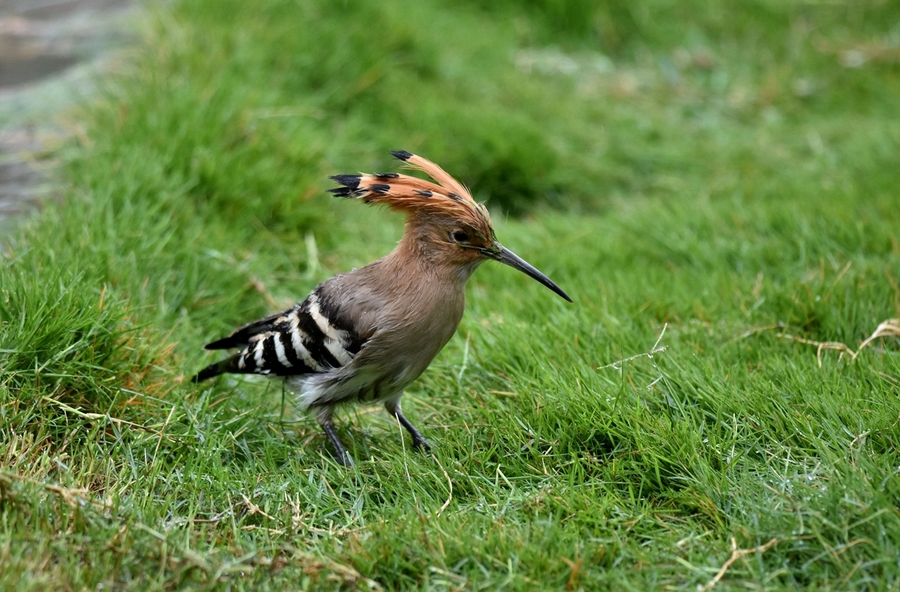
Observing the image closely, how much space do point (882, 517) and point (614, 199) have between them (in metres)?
3.30

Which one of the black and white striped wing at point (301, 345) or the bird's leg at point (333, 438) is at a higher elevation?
the black and white striped wing at point (301, 345)

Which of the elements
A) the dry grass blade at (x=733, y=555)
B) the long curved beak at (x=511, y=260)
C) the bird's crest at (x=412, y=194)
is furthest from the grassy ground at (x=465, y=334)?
the bird's crest at (x=412, y=194)

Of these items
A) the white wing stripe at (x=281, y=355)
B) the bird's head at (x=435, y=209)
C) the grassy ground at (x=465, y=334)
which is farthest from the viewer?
the white wing stripe at (x=281, y=355)

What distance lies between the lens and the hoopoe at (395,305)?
116 inches

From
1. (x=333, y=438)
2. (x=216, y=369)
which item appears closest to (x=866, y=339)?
(x=333, y=438)

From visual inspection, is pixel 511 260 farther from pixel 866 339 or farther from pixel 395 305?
pixel 866 339

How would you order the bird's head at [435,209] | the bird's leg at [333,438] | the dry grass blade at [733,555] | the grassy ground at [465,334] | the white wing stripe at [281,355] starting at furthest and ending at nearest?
1. the white wing stripe at [281,355]
2. the bird's head at [435,209]
3. the bird's leg at [333,438]
4. the grassy ground at [465,334]
5. the dry grass blade at [733,555]

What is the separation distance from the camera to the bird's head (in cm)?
301

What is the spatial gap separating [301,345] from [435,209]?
66 cm

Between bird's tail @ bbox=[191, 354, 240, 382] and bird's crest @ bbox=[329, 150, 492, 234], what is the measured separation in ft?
2.36

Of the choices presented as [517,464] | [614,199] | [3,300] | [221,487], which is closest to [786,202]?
[614,199]

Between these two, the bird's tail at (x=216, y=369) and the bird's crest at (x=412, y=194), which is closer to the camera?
the bird's crest at (x=412, y=194)

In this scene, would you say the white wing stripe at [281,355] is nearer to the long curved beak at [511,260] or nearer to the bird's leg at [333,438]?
the bird's leg at [333,438]

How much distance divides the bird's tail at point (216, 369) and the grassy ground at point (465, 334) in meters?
0.10
